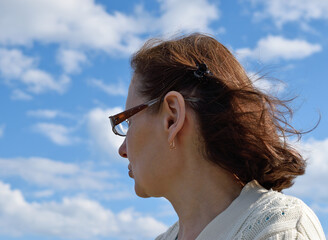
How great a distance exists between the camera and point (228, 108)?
109 inches

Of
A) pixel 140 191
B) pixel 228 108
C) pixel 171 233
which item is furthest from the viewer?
pixel 171 233

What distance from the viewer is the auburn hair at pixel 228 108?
276 centimetres

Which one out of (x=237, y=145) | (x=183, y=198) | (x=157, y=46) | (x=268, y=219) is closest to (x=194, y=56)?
(x=157, y=46)

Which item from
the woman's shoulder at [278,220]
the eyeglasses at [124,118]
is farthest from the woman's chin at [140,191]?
the woman's shoulder at [278,220]

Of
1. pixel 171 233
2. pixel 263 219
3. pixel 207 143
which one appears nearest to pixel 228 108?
pixel 207 143

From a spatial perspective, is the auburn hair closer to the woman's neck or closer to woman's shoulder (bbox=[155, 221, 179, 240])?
the woman's neck

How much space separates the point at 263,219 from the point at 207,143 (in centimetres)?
55

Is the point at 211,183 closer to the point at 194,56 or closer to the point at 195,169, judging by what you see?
the point at 195,169


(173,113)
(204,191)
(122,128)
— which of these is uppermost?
(122,128)

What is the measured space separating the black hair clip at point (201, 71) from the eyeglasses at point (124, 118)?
14cm

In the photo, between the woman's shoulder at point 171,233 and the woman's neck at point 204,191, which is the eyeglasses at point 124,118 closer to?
the woman's neck at point 204,191

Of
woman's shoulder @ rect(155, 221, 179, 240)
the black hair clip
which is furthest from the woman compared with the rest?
woman's shoulder @ rect(155, 221, 179, 240)

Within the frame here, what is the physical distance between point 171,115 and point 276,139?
62 centimetres

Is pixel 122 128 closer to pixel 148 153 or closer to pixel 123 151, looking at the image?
pixel 123 151
